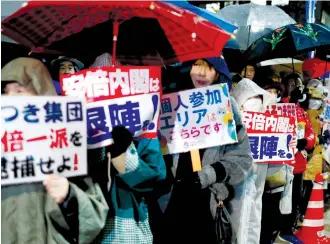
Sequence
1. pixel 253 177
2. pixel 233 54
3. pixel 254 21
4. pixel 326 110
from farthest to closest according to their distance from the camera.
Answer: pixel 233 54
pixel 326 110
pixel 254 21
pixel 253 177

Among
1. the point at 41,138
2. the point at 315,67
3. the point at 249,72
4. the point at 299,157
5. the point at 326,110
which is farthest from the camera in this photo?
the point at 315,67

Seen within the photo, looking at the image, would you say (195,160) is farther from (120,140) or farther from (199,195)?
(120,140)

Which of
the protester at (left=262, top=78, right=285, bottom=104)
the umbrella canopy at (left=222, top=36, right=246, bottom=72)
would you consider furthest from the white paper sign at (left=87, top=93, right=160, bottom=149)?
the umbrella canopy at (left=222, top=36, right=246, bottom=72)

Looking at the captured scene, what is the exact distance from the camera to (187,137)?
386 cm

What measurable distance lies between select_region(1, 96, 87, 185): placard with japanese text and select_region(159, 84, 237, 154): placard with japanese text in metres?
1.39

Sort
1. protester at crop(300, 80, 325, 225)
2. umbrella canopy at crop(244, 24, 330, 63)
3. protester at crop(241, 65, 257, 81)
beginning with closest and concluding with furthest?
umbrella canopy at crop(244, 24, 330, 63) → protester at crop(241, 65, 257, 81) → protester at crop(300, 80, 325, 225)

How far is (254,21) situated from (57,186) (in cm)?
587

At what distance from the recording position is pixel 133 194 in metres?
3.03

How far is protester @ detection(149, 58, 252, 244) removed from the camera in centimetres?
395

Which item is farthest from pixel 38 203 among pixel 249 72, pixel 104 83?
pixel 249 72

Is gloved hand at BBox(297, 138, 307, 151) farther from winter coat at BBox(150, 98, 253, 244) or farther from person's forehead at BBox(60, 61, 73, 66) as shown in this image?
person's forehead at BBox(60, 61, 73, 66)

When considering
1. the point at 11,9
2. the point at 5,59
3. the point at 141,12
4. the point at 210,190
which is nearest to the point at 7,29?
the point at 141,12

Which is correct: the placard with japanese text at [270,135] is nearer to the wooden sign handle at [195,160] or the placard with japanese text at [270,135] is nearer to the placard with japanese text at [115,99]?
the wooden sign handle at [195,160]

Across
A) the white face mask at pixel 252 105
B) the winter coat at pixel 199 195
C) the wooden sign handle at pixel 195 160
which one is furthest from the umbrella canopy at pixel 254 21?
the wooden sign handle at pixel 195 160
